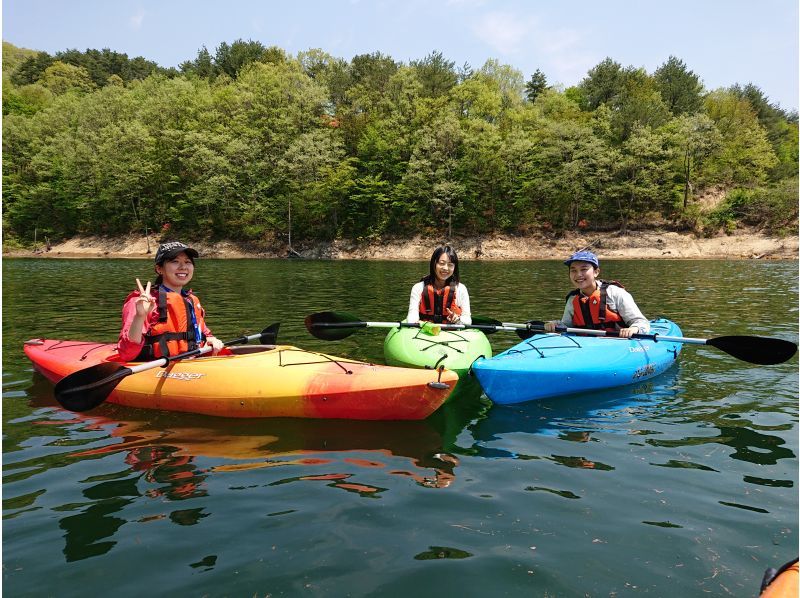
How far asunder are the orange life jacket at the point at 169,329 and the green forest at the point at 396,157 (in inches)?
1267

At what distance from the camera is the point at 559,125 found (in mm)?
36344

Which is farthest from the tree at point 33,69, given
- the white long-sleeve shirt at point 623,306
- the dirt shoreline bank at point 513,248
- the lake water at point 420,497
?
the white long-sleeve shirt at point 623,306

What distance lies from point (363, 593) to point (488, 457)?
175 cm

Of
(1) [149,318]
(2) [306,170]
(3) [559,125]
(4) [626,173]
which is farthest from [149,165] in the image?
(1) [149,318]

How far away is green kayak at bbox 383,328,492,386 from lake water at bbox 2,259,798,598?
0.49m

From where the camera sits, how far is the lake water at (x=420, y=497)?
2545 mm

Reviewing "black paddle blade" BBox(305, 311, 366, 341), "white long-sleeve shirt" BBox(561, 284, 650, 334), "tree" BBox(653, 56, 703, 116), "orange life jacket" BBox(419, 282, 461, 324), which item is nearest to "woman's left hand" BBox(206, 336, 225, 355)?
"black paddle blade" BBox(305, 311, 366, 341)

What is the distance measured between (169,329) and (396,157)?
35.8 metres

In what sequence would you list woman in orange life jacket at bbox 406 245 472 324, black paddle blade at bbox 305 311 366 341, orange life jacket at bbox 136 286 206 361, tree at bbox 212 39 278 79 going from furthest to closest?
tree at bbox 212 39 278 79, black paddle blade at bbox 305 311 366 341, woman in orange life jacket at bbox 406 245 472 324, orange life jacket at bbox 136 286 206 361

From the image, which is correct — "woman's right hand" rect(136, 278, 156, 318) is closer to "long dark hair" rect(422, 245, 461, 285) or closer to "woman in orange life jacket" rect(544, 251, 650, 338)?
"long dark hair" rect(422, 245, 461, 285)

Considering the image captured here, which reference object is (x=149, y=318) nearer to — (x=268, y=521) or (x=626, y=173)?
(x=268, y=521)

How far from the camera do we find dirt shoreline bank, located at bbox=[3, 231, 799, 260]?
32.0 m

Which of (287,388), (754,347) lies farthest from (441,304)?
(754,347)

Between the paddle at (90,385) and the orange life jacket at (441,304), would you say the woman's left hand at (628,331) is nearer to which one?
the orange life jacket at (441,304)
